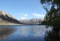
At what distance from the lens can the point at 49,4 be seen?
3014 centimetres

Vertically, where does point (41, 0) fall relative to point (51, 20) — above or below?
above

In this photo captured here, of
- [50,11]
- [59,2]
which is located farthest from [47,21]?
[59,2]

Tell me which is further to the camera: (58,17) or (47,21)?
(47,21)

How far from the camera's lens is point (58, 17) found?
27.7 meters

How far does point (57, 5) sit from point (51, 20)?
4388mm

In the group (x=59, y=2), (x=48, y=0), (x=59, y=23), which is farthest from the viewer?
(x=48, y=0)

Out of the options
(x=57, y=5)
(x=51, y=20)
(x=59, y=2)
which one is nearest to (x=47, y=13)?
(x=51, y=20)

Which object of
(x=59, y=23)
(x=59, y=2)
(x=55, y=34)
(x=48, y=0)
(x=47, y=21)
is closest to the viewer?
(x=59, y=2)

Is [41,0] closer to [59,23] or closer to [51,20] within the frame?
[51,20]

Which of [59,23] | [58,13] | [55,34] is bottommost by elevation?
[55,34]

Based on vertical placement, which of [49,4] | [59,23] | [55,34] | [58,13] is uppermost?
[49,4]

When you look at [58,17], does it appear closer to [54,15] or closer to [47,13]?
[54,15]

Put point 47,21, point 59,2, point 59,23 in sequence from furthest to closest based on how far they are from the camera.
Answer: point 47,21 → point 59,23 → point 59,2

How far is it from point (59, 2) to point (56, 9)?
2581 millimetres
